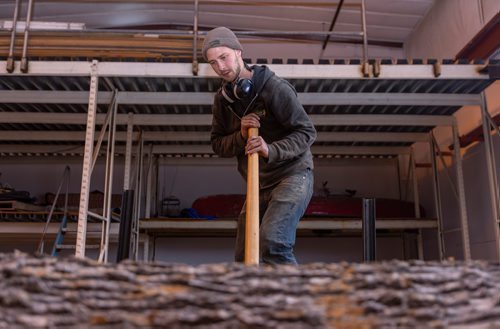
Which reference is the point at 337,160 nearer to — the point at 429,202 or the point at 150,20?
the point at 429,202

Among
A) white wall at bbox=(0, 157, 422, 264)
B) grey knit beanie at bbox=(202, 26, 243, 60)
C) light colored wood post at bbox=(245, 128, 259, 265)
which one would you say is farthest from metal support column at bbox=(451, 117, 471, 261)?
light colored wood post at bbox=(245, 128, 259, 265)

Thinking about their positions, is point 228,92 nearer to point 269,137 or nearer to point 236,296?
point 269,137

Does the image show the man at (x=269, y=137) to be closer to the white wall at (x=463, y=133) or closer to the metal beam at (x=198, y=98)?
the metal beam at (x=198, y=98)

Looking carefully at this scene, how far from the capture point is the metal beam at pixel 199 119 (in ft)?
18.3

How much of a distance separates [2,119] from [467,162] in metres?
5.48

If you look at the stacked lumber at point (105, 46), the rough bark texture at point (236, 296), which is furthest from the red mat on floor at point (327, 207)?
the rough bark texture at point (236, 296)

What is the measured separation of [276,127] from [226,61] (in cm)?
39

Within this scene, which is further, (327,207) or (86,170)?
(327,207)

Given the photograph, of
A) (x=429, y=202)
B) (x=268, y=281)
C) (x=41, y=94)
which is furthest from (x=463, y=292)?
(x=429, y=202)

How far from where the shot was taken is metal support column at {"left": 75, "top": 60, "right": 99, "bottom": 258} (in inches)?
158

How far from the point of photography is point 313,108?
560 cm

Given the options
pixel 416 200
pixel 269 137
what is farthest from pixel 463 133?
pixel 269 137

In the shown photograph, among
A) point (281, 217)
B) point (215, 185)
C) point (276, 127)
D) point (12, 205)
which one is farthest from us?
point (215, 185)

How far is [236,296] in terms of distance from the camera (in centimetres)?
66
